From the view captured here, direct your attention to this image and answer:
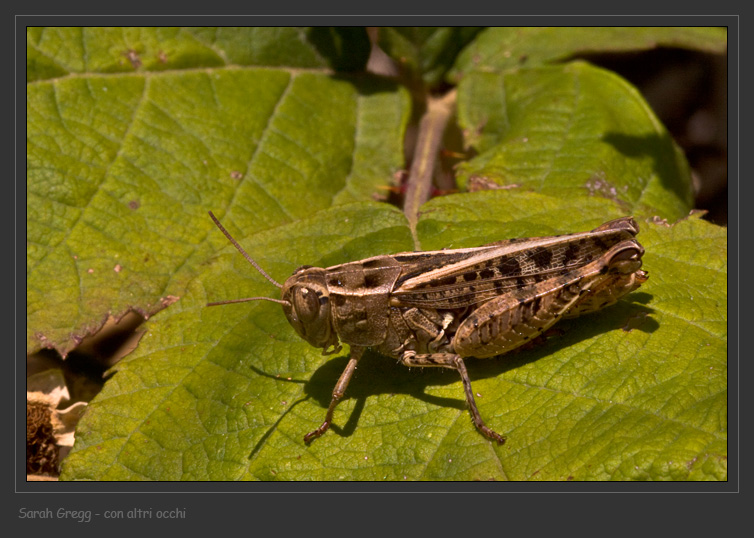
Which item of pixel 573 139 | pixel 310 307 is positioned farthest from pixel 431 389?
pixel 573 139

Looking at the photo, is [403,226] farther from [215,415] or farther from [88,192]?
[88,192]

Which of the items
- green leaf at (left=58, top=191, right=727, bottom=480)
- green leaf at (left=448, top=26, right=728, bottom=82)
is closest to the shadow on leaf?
green leaf at (left=58, top=191, right=727, bottom=480)

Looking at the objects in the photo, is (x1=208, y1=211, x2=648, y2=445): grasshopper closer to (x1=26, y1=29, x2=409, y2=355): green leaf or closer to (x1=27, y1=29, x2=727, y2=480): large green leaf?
(x1=27, y1=29, x2=727, y2=480): large green leaf

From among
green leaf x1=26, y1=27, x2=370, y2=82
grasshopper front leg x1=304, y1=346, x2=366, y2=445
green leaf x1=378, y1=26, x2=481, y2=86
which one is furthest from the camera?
green leaf x1=378, y1=26, x2=481, y2=86

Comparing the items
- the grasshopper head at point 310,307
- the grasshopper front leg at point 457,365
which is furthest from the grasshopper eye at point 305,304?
the grasshopper front leg at point 457,365

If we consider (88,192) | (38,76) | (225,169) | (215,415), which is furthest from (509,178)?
(38,76)

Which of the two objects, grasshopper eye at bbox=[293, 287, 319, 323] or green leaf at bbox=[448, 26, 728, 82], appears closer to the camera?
grasshopper eye at bbox=[293, 287, 319, 323]

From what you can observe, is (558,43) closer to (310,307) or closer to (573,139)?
(573,139)
